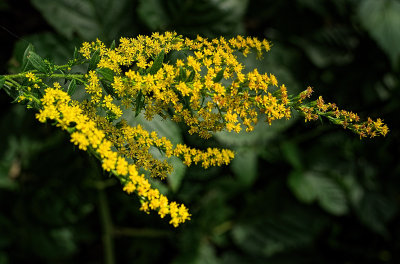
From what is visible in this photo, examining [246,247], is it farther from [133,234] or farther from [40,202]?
[40,202]

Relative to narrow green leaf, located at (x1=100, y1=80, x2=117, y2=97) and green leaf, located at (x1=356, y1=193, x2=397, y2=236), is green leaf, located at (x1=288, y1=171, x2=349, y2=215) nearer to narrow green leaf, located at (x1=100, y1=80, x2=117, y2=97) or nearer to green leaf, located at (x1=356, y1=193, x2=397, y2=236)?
green leaf, located at (x1=356, y1=193, x2=397, y2=236)

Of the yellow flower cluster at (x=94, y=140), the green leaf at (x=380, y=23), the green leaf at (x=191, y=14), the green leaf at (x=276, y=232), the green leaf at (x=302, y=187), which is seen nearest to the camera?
the yellow flower cluster at (x=94, y=140)

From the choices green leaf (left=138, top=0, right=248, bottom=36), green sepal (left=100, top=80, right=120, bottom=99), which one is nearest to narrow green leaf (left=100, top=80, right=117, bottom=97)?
green sepal (left=100, top=80, right=120, bottom=99)

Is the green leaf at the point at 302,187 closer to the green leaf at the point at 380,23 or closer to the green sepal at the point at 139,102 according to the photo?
the green leaf at the point at 380,23

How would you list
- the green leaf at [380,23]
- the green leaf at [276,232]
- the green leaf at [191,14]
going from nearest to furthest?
the green leaf at [191,14] < the green leaf at [380,23] < the green leaf at [276,232]

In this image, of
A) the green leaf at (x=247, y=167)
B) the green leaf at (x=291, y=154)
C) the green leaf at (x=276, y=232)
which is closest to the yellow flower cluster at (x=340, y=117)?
the green leaf at (x=247, y=167)

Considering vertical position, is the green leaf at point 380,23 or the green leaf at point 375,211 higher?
the green leaf at point 380,23

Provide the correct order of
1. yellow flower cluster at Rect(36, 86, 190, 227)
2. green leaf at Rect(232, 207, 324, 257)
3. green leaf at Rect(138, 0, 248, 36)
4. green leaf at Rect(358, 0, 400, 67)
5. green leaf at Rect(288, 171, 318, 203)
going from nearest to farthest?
yellow flower cluster at Rect(36, 86, 190, 227) → green leaf at Rect(138, 0, 248, 36) → green leaf at Rect(358, 0, 400, 67) → green leaf at Rect(288, 171, 318, 203) → green leaf at Rect(232, 207, 324, 257)
